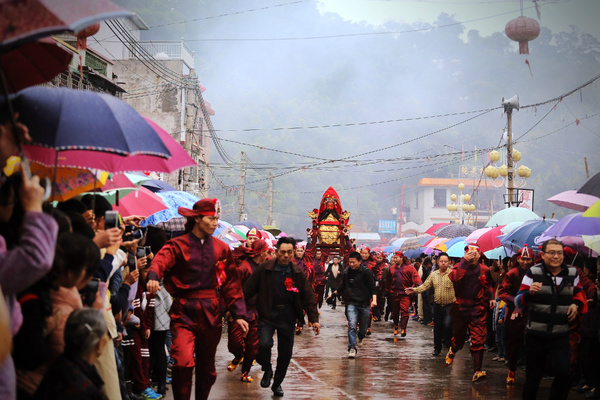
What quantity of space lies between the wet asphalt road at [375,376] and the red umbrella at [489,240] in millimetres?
2405

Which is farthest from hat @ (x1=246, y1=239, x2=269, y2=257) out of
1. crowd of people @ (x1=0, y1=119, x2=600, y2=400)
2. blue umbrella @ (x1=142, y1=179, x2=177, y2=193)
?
blue umbrella @ (x1=142, y1=179, x2=177, y2=193)

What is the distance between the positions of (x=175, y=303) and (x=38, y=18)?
4.94 metres

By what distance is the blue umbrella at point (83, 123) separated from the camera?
5480 millimetres

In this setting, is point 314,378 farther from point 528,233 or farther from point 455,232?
point 455,232

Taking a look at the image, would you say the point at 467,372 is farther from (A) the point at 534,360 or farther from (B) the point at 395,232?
(B) the point at 395,232

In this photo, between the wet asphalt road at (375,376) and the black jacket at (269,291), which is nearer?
the wet asphalt road at (375,376)

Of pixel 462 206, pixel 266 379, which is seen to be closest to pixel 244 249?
pixel 266 379

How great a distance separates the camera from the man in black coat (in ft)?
37.3

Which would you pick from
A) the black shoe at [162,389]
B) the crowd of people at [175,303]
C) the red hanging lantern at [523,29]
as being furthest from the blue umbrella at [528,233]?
the red hanging lantern at [523,29]

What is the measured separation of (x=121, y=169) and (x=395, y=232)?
93.5 metres

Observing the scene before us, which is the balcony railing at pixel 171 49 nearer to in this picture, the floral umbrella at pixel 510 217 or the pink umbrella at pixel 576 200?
the floral umbrella at pixel 510 217

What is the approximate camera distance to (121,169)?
276 inches

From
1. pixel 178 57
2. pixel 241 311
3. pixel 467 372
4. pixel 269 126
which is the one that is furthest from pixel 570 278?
pixel 269 126

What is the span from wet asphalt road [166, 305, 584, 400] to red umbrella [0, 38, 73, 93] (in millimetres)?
6296
